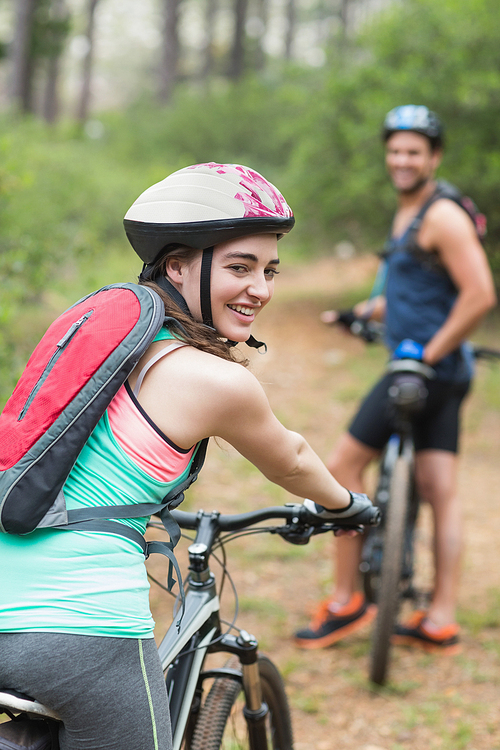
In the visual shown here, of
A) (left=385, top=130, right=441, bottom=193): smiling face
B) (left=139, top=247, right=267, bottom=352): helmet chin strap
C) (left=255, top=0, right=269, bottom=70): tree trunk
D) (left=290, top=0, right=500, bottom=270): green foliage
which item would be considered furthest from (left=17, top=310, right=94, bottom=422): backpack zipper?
(left=255, top=0, right=269, bottom=70): tree trunk

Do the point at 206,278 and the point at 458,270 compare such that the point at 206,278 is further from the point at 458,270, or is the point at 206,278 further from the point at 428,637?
the point at 428,637

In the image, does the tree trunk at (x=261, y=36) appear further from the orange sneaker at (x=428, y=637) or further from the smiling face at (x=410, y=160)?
the orange sneaker at (x=428, y=637)

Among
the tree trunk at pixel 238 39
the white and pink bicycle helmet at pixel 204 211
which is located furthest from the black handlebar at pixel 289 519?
the tree trunk at pixel 238 39

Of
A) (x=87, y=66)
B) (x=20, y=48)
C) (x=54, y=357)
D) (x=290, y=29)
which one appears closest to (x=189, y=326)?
(x=54, y=357)

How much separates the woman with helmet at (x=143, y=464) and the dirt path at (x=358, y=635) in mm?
296

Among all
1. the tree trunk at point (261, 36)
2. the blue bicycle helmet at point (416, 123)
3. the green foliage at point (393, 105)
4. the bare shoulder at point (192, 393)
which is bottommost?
the bare shoulder at point (192, 393)

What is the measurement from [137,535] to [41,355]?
437 millimetres

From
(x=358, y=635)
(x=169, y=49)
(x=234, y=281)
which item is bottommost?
(x=358, y=635)

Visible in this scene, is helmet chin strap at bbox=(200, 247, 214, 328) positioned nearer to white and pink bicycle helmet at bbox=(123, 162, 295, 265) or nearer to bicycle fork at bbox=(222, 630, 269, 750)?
white and pink bicycle helmet at bbox=(123, 162, 295, 265)

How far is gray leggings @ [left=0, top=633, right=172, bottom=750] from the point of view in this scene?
147 cm

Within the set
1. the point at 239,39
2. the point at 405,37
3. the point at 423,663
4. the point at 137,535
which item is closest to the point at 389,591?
the point at 423,663

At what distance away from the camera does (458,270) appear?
3.75 meters

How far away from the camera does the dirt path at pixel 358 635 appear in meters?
3.46

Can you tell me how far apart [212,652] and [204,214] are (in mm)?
1341
